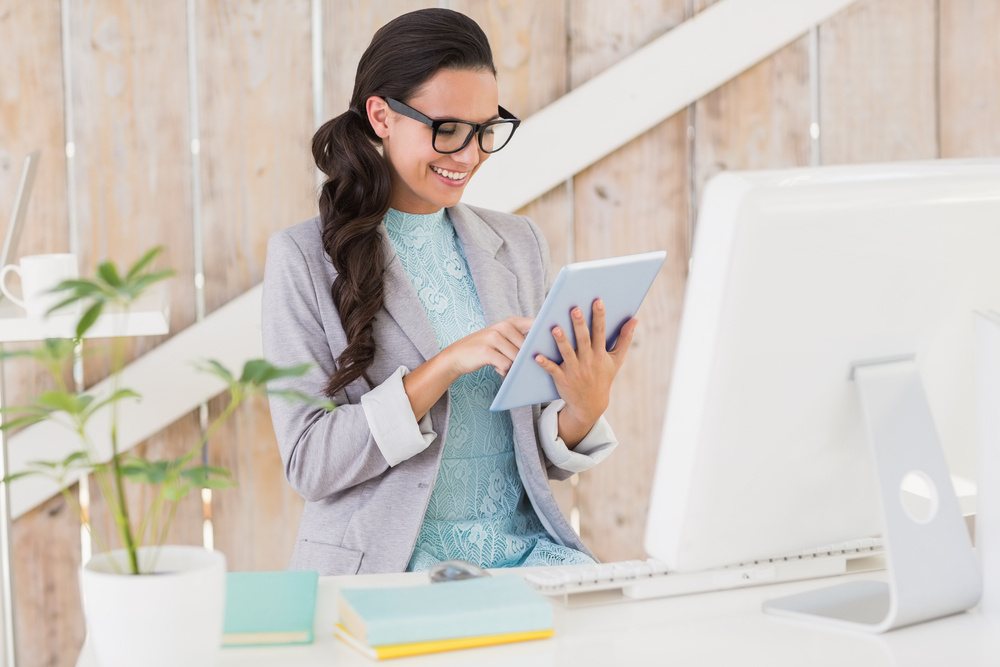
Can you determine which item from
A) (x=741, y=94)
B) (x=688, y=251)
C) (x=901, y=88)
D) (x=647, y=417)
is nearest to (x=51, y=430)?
(x=647, y=417)

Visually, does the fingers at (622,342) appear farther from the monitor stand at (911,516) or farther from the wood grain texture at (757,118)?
the wood grain texture at (757,118)

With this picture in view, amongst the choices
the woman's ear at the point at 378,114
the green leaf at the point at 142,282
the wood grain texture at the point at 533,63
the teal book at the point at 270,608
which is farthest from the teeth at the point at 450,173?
the green leaf at the point at 142,282

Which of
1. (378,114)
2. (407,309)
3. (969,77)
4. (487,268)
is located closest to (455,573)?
(407,309)

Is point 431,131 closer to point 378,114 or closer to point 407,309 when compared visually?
point 378,114

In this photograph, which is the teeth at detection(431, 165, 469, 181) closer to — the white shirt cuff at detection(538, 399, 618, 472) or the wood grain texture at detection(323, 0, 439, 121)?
the white shirt cuff at detection(538, 399, 618, 472)

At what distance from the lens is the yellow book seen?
835 millimetres

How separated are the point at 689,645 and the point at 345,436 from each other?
2.11 feet

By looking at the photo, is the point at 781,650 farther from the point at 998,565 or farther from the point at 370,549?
the point at 370,549

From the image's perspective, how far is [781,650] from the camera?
2.85 feet

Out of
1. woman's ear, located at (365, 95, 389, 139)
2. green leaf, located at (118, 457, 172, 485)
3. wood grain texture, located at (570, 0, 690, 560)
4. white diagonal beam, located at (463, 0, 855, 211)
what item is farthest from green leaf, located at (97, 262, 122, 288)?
wood grain texture, located at (570, 0, 690, 560)

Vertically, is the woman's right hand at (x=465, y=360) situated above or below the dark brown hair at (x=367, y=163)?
below

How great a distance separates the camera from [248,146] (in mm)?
1911

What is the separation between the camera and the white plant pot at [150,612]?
2.33 feet

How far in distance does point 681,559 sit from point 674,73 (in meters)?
1.49
